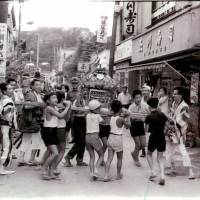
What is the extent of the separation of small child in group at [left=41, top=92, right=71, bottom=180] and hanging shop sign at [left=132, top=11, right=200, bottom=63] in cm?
567

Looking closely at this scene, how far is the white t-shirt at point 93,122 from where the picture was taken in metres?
8.09

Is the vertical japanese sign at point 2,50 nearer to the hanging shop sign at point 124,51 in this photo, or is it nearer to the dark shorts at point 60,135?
the dark shorts at point 60,135

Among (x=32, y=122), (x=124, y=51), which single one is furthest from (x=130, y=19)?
(x=32, y=122)

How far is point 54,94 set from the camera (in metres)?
8.12

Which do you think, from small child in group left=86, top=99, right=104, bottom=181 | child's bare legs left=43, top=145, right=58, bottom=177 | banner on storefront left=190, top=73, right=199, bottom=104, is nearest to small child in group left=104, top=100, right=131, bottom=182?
small child in group left=86, top=99, right=104, bottom=181

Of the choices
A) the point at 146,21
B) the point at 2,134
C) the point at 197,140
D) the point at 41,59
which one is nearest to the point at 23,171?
the point at 2,134

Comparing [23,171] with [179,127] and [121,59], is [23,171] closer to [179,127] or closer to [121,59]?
[179,127]

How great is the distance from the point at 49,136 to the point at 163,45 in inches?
331

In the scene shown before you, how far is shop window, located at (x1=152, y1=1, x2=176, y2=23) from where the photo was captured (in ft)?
51.1

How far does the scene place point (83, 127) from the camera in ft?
31.4

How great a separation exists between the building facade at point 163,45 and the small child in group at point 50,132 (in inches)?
193

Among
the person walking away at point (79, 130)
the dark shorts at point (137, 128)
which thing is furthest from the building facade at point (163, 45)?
the person walking away at point (79, 130)

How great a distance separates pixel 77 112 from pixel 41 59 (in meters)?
82.5

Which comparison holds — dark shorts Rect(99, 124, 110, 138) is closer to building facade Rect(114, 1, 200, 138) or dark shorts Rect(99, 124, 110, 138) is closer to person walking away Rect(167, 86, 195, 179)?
person walking away Rect(167, 86, 195, 179)
